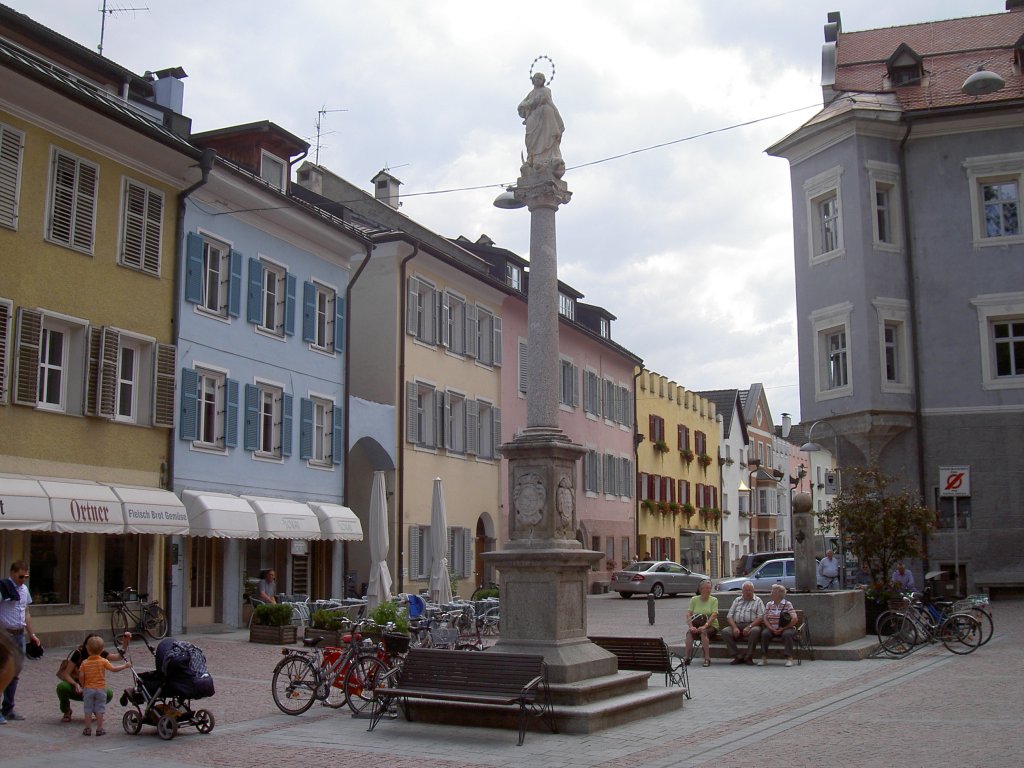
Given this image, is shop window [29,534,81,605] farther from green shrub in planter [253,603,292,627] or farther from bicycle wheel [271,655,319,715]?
bicycle wheel [271,655,319,715]

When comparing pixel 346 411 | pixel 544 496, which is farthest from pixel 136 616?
pixel 544 496

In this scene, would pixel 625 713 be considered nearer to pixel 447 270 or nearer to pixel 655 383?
pixel 447 270

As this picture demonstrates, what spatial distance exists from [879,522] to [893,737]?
12.3m

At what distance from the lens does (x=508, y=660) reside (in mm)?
11641

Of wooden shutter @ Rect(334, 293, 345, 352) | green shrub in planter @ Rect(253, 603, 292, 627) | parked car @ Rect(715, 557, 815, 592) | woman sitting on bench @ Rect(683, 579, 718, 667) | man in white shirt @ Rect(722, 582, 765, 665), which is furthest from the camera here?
parked car @ Rect(715, 557, 815, 592)

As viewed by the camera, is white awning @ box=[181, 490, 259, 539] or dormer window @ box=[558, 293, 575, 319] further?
dormer window @ box=[558, 293, 575, 319]

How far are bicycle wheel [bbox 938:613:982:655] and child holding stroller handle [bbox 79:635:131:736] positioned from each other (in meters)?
13.6

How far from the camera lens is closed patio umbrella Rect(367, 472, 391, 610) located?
23906 millimetres

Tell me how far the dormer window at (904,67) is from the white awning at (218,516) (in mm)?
22046

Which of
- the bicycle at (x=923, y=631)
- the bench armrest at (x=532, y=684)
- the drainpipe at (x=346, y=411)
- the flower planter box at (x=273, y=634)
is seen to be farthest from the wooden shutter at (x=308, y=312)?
the bench armrest at (x=532, y=684)

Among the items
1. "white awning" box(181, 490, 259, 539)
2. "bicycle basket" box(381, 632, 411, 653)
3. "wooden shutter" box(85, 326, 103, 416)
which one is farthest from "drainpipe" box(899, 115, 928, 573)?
"bicycle basket" box(381, 632, 411, 653)

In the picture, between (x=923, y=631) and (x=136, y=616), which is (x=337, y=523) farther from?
(x=923, y=631)

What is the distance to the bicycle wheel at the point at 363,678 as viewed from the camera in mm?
12977

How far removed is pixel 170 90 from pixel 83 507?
12.2 m
